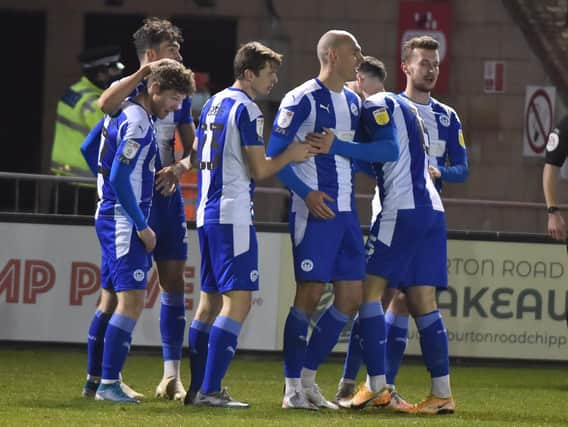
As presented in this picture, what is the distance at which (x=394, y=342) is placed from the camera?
1034cm

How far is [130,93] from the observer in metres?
9.74

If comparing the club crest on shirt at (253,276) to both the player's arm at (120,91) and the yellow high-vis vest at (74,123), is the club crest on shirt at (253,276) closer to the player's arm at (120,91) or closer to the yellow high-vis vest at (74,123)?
the player's arm at (120,91)

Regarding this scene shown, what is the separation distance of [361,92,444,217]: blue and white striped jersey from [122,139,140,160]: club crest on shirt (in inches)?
50.7

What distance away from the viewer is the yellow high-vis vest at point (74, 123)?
13422mm

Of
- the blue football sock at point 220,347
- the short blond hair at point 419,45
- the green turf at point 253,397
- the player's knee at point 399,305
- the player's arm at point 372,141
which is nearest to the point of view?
the green turf at point 253,397

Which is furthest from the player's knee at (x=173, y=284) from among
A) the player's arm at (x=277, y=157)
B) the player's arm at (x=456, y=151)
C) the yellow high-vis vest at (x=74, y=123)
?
the yellow high-vis vest at (x=74, y=123)

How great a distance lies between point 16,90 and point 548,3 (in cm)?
634

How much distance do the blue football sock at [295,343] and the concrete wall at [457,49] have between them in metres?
10.2

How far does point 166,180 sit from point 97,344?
1049 mm

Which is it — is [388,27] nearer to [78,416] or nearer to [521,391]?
[521,391]

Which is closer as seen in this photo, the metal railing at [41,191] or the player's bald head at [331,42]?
the player's bald head at [331,42]

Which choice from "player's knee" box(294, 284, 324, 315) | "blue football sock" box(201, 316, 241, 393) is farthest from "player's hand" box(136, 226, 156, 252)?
"player's knee" box(294, 284, 324, 315)

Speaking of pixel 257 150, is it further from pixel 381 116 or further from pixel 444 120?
pixel 444 120

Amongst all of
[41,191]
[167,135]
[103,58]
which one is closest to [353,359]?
[167,135]
